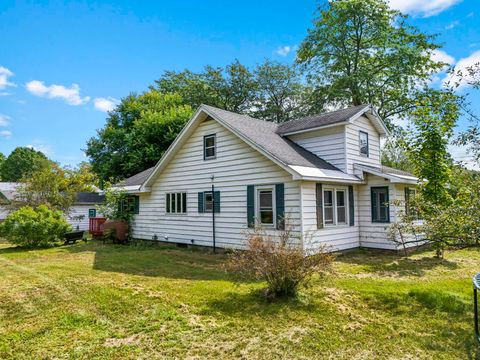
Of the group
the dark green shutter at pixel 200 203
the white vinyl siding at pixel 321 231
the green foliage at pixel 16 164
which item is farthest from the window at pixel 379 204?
the green foliage at pixel 16 164

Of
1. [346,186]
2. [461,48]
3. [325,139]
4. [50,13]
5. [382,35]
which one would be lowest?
[346,186]

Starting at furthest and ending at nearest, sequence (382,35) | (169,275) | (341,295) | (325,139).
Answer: (382,35)
(325,139)
(169,275)
(341,295)

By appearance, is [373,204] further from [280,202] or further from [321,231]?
[280,202]

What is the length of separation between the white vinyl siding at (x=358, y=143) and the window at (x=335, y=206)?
1.06 metres

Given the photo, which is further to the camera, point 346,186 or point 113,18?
point 113,18

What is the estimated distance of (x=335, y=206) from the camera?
1166cm

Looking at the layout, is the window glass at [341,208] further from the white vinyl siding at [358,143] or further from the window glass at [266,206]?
the window glass at [266,206]

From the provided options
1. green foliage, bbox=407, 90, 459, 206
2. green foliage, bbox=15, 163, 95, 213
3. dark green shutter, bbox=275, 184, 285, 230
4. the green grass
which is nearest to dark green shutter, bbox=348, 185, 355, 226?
green foliage, bbox=407, 90, 459, 206

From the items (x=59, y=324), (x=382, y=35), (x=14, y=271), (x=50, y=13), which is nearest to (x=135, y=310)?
(x=59, y=324)

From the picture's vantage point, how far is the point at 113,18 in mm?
14703

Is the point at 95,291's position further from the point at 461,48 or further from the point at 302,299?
the point at 461,48

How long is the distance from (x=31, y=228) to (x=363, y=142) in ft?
49.8

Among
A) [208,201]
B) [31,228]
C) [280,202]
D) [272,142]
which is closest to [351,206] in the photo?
[280,202]

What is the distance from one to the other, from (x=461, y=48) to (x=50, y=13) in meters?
16.2
